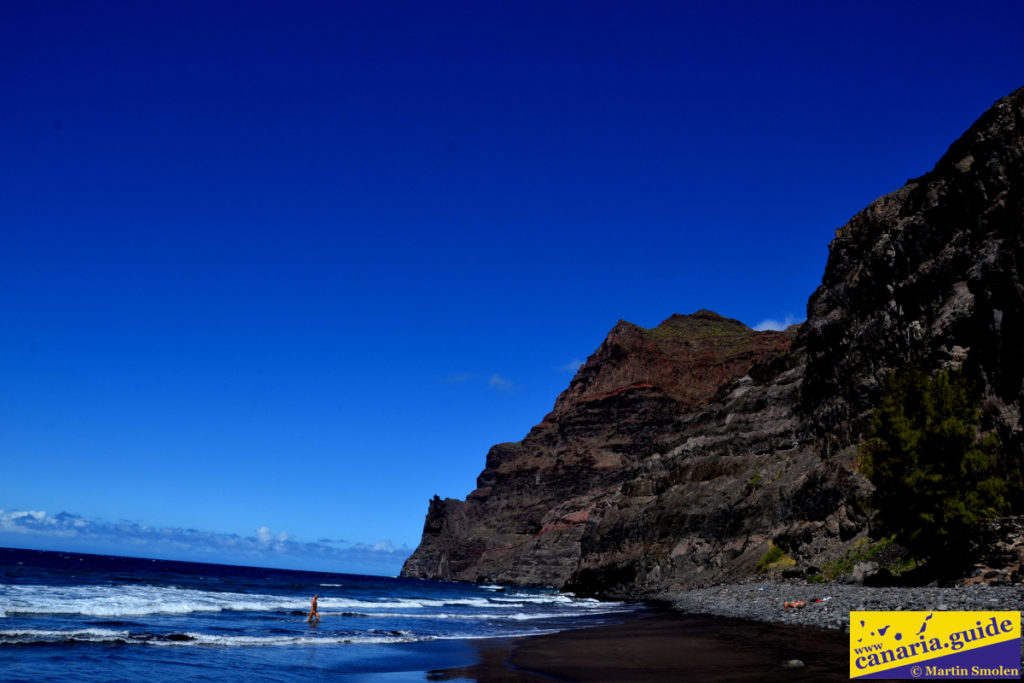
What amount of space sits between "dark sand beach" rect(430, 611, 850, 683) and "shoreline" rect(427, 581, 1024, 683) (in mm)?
28

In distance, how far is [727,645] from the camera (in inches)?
Answer: 853

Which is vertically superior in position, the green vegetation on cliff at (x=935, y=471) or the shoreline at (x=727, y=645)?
the green vegetation on cliff at (x=935, y=471)

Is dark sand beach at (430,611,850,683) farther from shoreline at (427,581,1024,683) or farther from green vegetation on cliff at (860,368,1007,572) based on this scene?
green vegetation on cliff at (860,368,1007,572)

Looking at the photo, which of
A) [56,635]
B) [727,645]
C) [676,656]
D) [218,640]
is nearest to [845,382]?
[727,645]

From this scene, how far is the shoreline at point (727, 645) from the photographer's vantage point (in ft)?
54.0

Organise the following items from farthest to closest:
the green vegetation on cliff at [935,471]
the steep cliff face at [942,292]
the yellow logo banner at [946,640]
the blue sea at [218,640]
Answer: the steep cliff face at [942,292] → the green vegetation on cliff at [935,471] → the blue sea at [218,640] → the yellow logo banner at [946,640]

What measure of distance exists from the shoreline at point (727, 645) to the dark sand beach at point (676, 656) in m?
0.03

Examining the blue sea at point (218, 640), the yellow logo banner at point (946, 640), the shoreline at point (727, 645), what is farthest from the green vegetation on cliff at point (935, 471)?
the yellow logo banner at point (946, 640)

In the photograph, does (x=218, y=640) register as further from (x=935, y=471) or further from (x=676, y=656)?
(x=935, y=471)

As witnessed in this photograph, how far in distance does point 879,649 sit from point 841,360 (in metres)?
51.1

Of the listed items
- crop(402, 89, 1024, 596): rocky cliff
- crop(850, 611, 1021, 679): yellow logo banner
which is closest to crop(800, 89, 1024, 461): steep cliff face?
crop(402, 89, 1024, 596): rocky cliff

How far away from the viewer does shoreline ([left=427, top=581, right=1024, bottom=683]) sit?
16469 millimetres

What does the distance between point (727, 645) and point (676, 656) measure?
2829mm

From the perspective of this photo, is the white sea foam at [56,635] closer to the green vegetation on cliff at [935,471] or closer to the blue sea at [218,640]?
the blue sea at [218,640]
